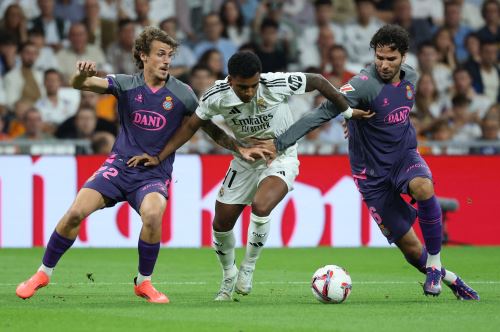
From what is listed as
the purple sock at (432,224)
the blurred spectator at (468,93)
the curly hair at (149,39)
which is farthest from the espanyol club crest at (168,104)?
the blurred spectator at (468,93)

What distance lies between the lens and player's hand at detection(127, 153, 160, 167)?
9.37 metres

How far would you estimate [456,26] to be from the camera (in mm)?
19703

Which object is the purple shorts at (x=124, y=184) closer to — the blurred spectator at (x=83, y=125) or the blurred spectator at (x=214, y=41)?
the blurred spectator at (x=83, y=125)

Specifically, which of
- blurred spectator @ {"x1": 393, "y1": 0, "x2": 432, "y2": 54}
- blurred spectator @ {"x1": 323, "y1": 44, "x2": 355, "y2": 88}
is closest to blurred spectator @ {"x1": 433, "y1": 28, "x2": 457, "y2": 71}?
blurred spectator @ {"x1": 393, "y1": 0, "x2": 432, "y2": 54}

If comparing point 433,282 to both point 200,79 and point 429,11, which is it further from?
point 429,11

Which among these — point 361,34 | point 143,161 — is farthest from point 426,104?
point 143,161

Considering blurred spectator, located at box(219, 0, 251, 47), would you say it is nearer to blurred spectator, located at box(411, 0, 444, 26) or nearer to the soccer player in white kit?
blurred spectator, located at box(411, 0, 444, 26)

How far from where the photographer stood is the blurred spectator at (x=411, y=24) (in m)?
19.2

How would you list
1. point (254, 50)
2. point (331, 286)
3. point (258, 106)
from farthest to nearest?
point (254, 50), point (258, 106), point (331, 286)

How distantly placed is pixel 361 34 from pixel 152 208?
10896 mm

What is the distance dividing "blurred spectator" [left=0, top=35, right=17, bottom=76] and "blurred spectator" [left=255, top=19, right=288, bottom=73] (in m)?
3.89

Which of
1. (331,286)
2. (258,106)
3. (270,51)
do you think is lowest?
(331,286)

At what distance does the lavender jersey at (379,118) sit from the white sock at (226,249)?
965 millimetres

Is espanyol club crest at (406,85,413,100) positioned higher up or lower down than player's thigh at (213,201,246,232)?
higher up
